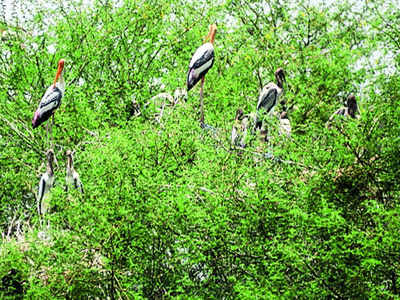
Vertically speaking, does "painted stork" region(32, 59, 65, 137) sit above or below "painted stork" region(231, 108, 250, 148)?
above

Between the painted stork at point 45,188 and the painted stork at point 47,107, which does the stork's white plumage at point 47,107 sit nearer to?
the painted stork at point 47,107

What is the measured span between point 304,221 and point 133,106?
8938mm

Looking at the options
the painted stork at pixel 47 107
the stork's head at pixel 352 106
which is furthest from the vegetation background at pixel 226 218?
the painted stork at pixel 47 107

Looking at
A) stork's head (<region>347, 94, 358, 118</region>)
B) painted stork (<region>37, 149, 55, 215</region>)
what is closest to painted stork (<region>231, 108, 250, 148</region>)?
stork's head (<region>347, 94, 358, 118</region>)

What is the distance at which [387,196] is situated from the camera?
Result: 6.91 m

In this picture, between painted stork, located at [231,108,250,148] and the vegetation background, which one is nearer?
the vegetation background

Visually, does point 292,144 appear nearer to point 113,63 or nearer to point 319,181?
point 319,181

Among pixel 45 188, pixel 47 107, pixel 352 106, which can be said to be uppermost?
pixel 47 107

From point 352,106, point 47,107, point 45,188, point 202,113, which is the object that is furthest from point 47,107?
point 352,106

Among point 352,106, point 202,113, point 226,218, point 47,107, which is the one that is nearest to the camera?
point 226,218

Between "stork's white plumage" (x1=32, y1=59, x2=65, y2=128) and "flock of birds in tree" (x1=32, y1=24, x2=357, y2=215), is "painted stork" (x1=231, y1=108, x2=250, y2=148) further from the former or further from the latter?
"stork's white plumage" (x1=32, y1=59, x2=65, y2=128)

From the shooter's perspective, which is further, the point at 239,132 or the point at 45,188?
the point at 45,188

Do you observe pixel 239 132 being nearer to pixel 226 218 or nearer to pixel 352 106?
pixel 352 106

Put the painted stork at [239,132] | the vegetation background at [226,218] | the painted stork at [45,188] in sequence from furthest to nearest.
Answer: the painted stork at [45,188] → the painted stork at [239,132] → the vegetation background at [226,218]
